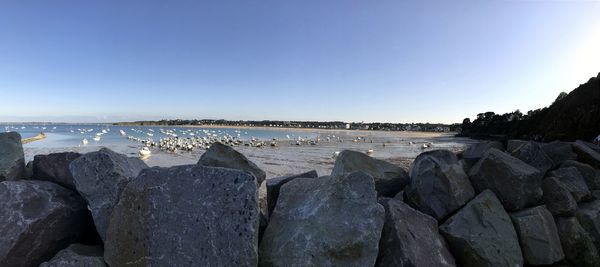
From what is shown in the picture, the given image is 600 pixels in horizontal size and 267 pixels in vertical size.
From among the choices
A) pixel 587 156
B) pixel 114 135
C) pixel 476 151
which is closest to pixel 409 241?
pixel 476 151

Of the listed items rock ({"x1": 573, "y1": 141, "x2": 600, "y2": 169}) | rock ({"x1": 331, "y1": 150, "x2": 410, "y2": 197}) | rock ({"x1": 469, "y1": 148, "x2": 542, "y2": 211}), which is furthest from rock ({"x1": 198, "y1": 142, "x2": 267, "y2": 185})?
rock ({"x1": 573, "y1": 141, "x2": 600, "y2": 169})

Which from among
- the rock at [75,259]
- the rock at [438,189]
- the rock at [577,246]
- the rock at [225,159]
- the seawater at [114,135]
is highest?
the rock at [225,159]

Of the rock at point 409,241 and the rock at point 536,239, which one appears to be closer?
the rock at point 409,241

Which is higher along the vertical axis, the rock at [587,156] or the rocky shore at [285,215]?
the rock at [587,156]

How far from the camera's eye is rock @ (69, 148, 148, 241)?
12.7 feet

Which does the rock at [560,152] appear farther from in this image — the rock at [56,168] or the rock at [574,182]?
the rock at [56,168]

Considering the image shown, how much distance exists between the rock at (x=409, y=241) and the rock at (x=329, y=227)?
30 centimetres

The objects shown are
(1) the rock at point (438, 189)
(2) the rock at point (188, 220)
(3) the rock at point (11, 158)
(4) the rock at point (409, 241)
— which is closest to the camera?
(2) the rock at point (188, 220)

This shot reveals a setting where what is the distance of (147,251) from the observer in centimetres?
335

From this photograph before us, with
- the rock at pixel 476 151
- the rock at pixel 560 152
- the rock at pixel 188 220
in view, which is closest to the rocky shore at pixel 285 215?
the rock at pixel 188 220

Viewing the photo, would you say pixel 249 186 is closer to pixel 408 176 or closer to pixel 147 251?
pixel 147 251

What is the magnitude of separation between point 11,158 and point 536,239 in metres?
6.56

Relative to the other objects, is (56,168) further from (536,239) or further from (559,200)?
(559,200)

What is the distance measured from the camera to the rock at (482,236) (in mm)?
4230
